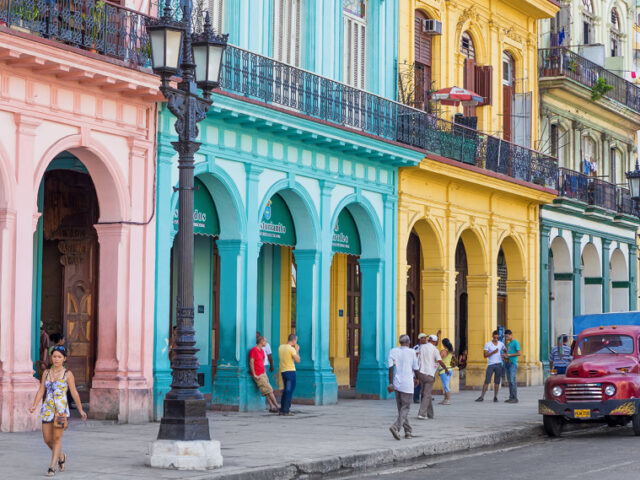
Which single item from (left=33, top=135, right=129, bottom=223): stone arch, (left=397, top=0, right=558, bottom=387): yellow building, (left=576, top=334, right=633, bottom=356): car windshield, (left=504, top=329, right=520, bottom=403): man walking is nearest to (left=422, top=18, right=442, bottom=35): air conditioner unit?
(left=397, top=0, right=558, bottom=387): yellow building

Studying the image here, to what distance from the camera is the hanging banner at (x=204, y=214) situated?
20.0 m

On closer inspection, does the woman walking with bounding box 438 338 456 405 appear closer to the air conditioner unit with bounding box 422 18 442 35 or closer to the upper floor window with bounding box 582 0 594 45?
the air conditioner unit with bounding box 422 18 442 35

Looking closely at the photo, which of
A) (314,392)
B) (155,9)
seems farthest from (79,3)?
(314,392)

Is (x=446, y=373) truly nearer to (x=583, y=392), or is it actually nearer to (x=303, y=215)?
(x=303, y=215)

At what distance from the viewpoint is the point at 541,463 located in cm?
1396

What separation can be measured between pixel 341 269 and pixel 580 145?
37.0 feet

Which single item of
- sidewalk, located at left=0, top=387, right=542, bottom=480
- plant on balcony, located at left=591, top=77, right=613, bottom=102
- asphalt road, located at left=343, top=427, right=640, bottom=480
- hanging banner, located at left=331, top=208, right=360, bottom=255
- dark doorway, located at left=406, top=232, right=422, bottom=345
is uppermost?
plant on balcony, located at left=591, top=77, right=613, bottom=102

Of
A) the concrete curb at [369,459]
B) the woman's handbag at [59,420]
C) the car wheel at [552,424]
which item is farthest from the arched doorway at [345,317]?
the woman's handbag at [59,420]

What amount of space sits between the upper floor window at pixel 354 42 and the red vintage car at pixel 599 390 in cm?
821

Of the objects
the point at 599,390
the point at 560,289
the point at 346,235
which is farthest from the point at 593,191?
the point at 599,390

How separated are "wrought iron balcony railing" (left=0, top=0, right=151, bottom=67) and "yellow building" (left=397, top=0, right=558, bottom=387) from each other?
338 inches

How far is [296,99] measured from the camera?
21344 mm

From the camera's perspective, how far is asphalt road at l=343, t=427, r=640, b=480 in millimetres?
12789

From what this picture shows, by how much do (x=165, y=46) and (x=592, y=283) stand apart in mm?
24900
